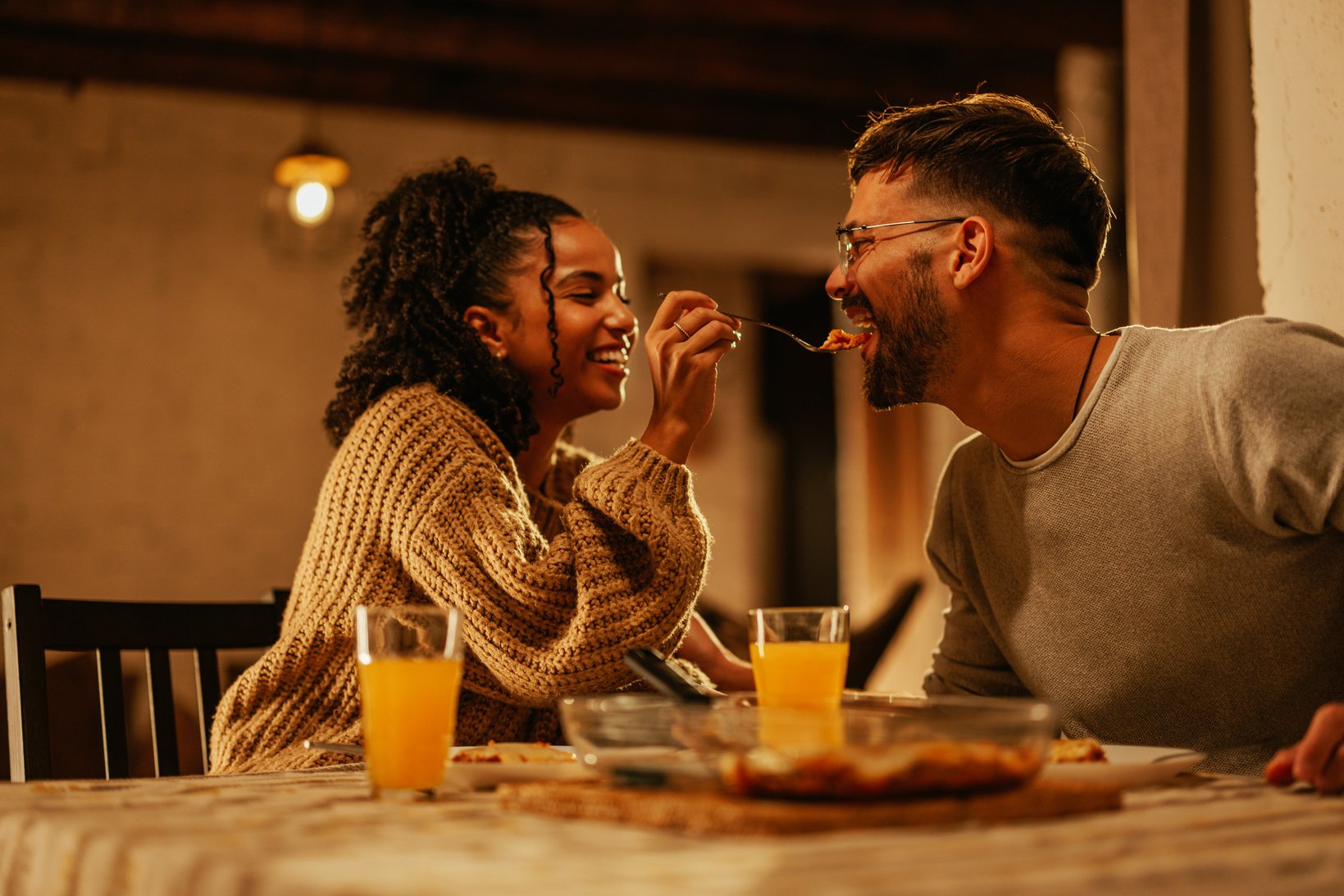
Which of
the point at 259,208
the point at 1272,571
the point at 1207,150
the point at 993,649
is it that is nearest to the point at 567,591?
the point at 993,649

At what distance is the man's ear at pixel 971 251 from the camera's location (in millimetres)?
1648

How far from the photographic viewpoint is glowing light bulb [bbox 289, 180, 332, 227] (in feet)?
13.1

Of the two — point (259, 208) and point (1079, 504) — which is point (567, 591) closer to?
point (1079, 504)

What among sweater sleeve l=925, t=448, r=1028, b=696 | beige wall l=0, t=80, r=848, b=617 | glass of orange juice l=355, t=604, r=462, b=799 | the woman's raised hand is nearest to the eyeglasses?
the woman's raised hand

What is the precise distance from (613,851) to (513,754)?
391 mm

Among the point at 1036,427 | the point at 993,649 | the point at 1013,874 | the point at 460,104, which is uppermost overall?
the point at 460,104

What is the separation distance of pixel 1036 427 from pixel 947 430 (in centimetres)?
420

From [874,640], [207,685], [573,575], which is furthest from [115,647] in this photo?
[874,640]

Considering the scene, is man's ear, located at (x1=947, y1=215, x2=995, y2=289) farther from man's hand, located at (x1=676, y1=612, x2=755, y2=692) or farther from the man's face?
man's hand, located at (x1=676, y1=612, x2=755, y2=692)

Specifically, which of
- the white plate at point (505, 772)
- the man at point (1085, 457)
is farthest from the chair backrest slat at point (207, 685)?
the man at point (1085, 457)

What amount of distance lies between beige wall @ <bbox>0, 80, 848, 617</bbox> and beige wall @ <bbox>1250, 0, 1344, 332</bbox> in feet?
11.2

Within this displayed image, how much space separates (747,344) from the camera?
604 centimetres

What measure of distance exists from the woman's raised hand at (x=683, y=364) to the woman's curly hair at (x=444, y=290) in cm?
30

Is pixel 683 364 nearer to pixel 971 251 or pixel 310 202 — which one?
pixel 971 251
